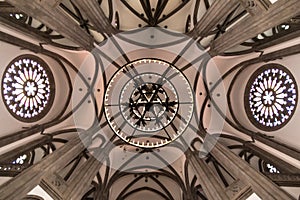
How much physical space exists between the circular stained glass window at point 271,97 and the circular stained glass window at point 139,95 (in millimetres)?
3033

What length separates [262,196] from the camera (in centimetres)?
1130

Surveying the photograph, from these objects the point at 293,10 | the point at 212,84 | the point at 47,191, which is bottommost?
the point at 47,191

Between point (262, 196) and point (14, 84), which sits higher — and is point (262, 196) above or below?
below

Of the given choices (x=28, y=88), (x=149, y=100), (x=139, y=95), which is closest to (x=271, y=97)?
(x=149, y=100)

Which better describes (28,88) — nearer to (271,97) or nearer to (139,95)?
(139,95)

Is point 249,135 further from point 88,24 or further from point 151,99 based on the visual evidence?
point 88,24

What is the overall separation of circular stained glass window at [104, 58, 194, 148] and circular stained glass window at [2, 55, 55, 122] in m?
3.02

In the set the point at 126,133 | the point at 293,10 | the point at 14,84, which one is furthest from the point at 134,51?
the point at 293,10

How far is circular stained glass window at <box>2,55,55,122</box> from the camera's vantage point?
15.5 meters

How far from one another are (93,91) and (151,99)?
4291 millimetres

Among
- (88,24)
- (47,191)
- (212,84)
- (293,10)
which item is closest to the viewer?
(293,10)

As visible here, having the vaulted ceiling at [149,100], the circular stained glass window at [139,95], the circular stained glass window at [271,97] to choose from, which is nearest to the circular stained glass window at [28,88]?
the vaulted ceiling at [149,100]

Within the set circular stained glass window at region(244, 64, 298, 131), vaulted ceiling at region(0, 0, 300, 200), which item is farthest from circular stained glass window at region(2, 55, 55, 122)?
circular stained glass window at region(244, 64, 298, 131)

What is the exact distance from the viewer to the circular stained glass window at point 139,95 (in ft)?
61.5
